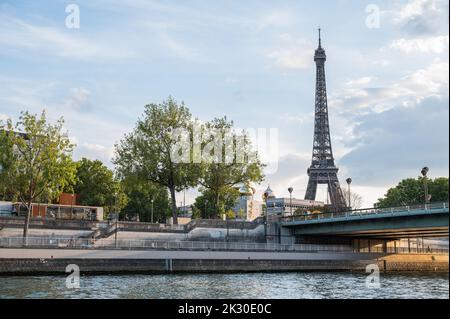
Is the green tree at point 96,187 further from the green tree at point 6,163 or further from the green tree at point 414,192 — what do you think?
the green tree at point 414,192

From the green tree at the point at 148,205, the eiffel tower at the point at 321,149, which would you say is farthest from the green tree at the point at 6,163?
the eiffel tower at the point at 321,149

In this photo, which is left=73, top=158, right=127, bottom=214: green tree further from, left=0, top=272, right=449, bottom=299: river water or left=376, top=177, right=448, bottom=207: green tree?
left=0, top=272, right=449, bottom=299: river water

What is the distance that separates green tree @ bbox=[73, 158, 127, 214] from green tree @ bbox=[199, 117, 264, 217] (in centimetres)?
2263

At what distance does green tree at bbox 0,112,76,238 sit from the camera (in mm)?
54156

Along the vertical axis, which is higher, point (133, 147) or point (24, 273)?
point (133, 147)

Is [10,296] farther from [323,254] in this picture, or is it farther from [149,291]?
[323,254]

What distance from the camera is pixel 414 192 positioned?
10756 centimetres

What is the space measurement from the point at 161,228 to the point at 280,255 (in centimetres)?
1463

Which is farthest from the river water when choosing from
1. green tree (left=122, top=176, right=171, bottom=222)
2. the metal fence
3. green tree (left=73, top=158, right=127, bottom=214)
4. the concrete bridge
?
green tree (left=122, top=176, right=171, bottom=222)

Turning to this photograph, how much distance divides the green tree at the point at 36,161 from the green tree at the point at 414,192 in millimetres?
65925

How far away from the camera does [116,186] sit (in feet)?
303

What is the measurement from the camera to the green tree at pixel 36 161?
54.2 m
